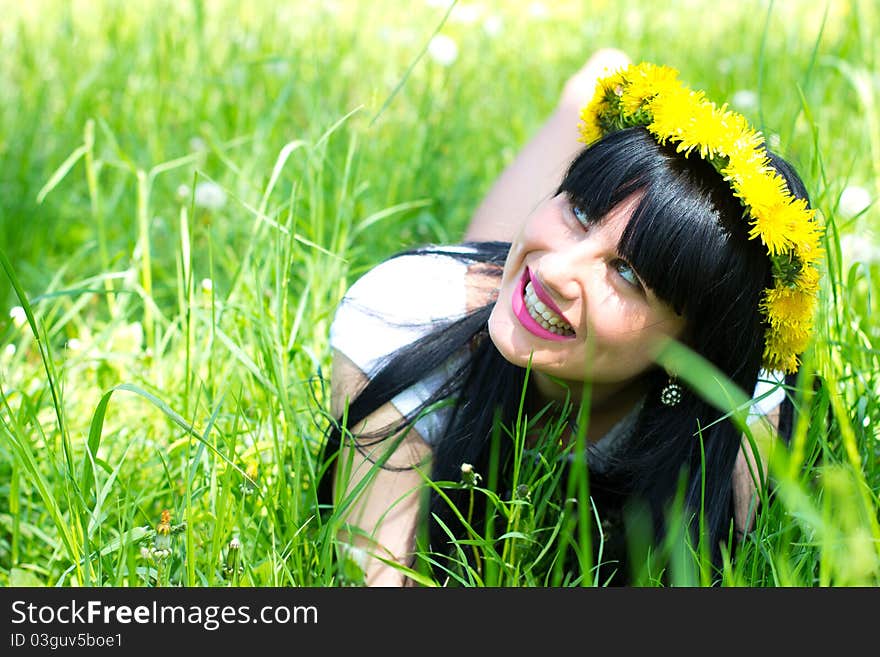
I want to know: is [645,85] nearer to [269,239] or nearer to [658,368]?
[658,368]

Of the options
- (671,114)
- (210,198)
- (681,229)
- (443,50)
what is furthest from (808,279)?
(443,50)

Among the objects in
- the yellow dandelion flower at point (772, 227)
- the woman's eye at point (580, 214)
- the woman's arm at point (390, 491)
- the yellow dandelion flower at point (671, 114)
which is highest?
the yellow dandelion flower at point (671, 114)

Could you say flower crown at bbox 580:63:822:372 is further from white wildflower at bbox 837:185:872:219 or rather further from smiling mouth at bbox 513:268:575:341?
white wildflower at bbox 837:185:872:219

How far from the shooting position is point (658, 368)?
1791mm

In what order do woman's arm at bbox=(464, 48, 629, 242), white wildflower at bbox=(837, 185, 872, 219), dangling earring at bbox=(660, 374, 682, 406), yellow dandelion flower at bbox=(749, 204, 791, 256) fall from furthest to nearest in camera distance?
woman's arm at bbox=(464, 48, 629, 242)
white wildflower at bbox=(837, 185, 872, 219)
dangling earring at bbox=(660, 374, 682, 406)
yellow dandelion flower at bbox=(749, 204, 791, 256)

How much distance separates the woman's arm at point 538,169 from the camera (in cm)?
259

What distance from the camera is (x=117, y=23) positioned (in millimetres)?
3338

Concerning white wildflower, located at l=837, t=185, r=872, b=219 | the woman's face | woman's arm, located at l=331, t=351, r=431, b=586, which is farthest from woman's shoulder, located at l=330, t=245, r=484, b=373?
white wildflower, located at l=837, t=185, r=872, b=219

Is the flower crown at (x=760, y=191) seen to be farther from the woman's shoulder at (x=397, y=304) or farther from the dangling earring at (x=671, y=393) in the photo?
the woman's shoulder at (x=397, y=304)

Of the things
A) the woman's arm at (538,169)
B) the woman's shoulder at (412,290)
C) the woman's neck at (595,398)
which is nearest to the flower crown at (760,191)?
the woman's neck at (595,398)

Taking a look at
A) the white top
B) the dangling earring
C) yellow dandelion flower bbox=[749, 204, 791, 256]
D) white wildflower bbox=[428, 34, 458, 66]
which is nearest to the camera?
yellow dandelion flower bbox=[749, 204, 791, 256]

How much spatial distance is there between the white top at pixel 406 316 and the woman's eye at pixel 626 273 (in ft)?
1.38

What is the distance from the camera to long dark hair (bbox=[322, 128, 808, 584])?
60.7 inches

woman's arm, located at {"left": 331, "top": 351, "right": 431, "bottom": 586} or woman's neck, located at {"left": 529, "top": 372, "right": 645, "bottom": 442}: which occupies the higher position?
woman's neck, located at {"left": 529, "top": 372, "right": 645, "bottom": 442}
